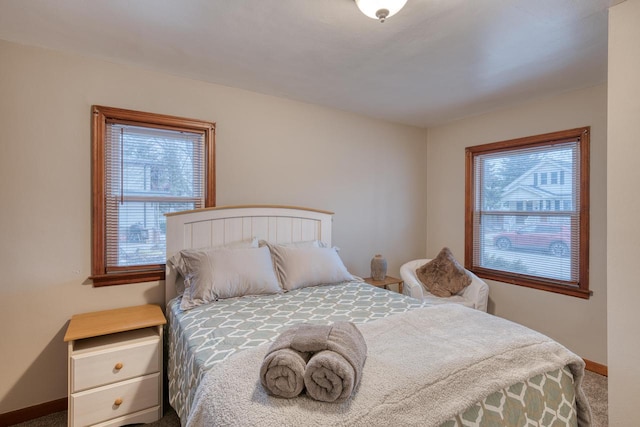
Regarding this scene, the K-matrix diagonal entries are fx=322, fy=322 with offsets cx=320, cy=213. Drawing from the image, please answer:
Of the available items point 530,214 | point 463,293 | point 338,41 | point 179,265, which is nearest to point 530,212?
point 530,214

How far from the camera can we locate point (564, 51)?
2.14 metres

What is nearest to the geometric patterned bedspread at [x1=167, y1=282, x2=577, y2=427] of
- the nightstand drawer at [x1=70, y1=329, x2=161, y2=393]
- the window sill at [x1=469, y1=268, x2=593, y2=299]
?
the nightstand drawer at [x1=70, y1=329, x2=161, y2=393]

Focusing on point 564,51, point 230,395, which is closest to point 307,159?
point 564,51

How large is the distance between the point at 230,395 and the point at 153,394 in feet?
4.33

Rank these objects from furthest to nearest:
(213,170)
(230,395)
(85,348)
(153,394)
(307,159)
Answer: (307,159), (213,170), (153,394), (85,348), (230,395)

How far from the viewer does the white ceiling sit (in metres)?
1.70

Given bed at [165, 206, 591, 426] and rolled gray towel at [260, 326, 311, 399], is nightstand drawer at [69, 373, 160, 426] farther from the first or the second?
rolled gray towel at [260, 326, 311, 399]

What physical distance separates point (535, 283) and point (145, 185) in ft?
11.8

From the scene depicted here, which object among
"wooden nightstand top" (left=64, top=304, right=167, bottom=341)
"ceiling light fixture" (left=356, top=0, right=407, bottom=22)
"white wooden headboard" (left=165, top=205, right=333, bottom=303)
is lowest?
"wooden nightstand top" (left=64, top=304, right=167, bottom=341)

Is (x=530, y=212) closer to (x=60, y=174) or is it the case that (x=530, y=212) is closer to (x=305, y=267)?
(x=305, y=267)

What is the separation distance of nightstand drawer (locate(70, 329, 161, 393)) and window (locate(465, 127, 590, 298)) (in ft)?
10.7

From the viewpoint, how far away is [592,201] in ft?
8.97

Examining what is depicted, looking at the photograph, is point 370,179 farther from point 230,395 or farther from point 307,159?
point 230,395

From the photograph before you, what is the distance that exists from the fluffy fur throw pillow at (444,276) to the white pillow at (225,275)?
175 centimetres
